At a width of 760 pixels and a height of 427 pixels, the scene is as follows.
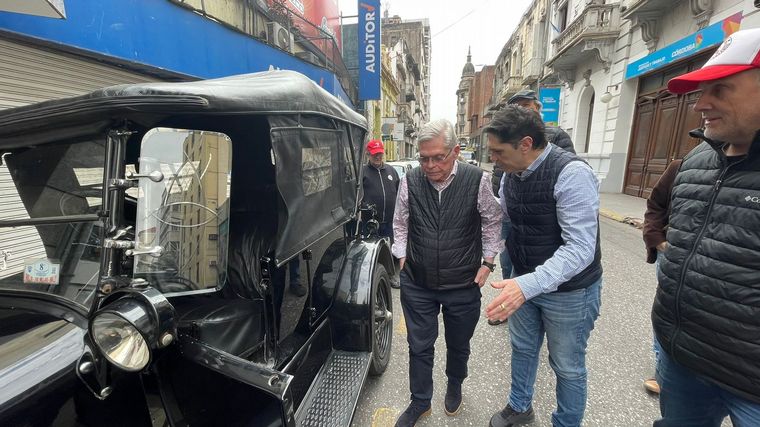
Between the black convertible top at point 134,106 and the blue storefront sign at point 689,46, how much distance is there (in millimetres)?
9307

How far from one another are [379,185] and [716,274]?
408 centimetres

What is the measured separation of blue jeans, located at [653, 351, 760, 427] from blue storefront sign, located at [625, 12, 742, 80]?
27.7 ft

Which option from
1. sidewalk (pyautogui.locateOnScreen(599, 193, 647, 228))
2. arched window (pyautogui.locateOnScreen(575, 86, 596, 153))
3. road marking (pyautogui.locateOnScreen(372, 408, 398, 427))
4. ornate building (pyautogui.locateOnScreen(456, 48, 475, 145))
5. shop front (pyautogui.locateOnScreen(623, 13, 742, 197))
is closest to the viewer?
road marking (pyautogui.locateOnScreen(372, 408, 398, 427))

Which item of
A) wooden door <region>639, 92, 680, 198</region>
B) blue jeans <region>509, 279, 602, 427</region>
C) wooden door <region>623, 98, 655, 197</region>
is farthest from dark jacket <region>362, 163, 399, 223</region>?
wooden door <region>623, 98, 655, 197</region>

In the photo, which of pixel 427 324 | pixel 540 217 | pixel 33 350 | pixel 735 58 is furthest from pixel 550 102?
pixel 33 350

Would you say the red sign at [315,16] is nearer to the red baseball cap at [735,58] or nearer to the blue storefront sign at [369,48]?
the blue storefront sign at [369,48]

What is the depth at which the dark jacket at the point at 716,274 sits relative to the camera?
1.23m

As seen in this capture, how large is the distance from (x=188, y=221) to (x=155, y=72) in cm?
543

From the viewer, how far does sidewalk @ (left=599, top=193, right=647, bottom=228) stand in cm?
839

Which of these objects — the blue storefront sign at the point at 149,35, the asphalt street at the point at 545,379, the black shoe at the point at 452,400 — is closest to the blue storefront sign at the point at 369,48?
the blue storefront sign at the point at 149,35

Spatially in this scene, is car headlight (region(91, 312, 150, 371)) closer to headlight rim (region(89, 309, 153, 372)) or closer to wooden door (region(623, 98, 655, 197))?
headlight rim (region(89, 309, 153, 372))

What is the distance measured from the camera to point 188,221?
1507 millimetres

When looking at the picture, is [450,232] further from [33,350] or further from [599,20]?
[599,20]

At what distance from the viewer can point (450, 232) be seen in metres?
2.22
